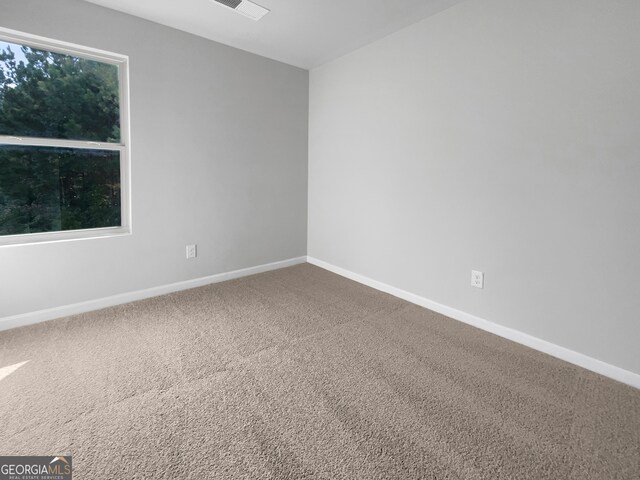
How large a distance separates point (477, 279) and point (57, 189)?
11.1ft

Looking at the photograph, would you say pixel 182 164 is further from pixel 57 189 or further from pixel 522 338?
pixel 522 338

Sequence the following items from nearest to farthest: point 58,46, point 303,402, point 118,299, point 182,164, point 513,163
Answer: point 303,402, point 513,163, point 58,46, point 118,299, point 182,164

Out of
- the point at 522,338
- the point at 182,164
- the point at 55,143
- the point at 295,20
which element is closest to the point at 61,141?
the point at 55,143

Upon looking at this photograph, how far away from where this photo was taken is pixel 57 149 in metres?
2.58

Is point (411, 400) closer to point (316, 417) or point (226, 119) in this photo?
point (316, 417)

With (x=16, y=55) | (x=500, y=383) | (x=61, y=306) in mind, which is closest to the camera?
(x=500, y=383)

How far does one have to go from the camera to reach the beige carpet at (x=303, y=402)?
1341 mm

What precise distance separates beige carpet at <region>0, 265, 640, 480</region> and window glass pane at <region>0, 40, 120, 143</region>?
149 centimetres

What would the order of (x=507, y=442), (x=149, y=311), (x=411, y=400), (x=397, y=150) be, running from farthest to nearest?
(x=397, y=150)
(x=149, y=311)
(x=411, y=400)
(x=507, y=442)

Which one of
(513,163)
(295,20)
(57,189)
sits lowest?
(57,189)

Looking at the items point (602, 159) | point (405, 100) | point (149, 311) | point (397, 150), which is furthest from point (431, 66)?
point (149, 311)

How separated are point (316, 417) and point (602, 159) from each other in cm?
215

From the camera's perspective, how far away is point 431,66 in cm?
271

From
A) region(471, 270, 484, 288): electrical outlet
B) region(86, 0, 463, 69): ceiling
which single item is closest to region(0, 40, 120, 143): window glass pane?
region(86, 0, 463, 69): ceiling
